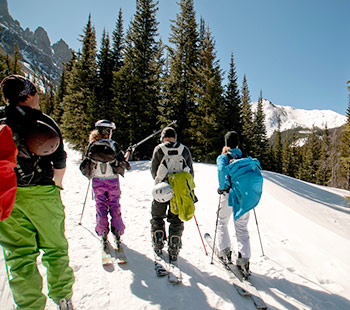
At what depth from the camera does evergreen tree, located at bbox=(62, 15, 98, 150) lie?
20.0m

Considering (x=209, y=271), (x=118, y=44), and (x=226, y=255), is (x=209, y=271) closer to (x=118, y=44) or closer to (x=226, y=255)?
(x=226, y=255)

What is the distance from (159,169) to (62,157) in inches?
57.7

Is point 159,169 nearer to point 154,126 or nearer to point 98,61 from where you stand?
point 154,126

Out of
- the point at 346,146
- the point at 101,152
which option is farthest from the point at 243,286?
the point at 346,146

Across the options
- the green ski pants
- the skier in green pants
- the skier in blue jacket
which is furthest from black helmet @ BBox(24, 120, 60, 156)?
the skier in blue jacket

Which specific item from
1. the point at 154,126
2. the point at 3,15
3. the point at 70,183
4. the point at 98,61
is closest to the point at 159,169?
the point at 70,183

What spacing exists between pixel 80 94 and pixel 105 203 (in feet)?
66.1

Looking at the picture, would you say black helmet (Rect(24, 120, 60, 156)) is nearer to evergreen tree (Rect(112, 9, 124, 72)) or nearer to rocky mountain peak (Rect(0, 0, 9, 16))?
evergreen tree (Rect(112, 9, 124, 72))

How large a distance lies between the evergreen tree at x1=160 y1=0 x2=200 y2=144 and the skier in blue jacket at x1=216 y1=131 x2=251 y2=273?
14548mm

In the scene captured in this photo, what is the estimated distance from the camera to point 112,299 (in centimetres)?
252

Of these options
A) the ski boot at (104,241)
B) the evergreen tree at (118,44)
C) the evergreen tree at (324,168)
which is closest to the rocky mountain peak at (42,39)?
the evergreen tree at (118,44)

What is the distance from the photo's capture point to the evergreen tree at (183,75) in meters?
18.4

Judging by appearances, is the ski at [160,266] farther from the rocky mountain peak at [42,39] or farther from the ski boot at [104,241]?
the rocky mountain peak at [42,39]

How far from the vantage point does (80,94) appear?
20.2m
